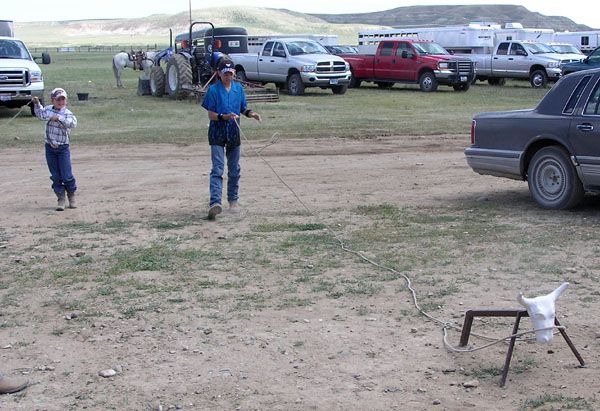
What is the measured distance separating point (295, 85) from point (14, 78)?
9573 mm

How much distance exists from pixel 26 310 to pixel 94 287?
70cm

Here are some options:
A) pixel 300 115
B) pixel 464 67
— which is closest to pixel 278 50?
pixel 464 67

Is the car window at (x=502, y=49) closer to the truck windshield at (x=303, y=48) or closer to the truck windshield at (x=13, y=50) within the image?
the truck windshield at (x=303, y=48)

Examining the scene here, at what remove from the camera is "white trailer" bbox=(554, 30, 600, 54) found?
44.9 m

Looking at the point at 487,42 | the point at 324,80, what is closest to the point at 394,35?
the point at 487,42

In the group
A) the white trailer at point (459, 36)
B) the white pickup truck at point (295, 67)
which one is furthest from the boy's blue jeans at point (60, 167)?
the white trailer at point (459, 36)

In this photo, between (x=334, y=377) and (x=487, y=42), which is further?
(x=487, y=42)

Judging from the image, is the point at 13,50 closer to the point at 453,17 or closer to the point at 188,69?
the point at 188,69

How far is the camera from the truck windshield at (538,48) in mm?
34219

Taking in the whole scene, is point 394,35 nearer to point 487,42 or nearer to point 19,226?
point 487,42

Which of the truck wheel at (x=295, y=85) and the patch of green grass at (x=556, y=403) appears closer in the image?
the patch of green grass at (x=556, y=403)

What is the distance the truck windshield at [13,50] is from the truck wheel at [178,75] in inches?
160

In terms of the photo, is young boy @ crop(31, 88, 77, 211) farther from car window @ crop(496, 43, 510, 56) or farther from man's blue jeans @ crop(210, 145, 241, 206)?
car window @ crop(496, 43, 510, 56)

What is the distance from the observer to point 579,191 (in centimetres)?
1015
